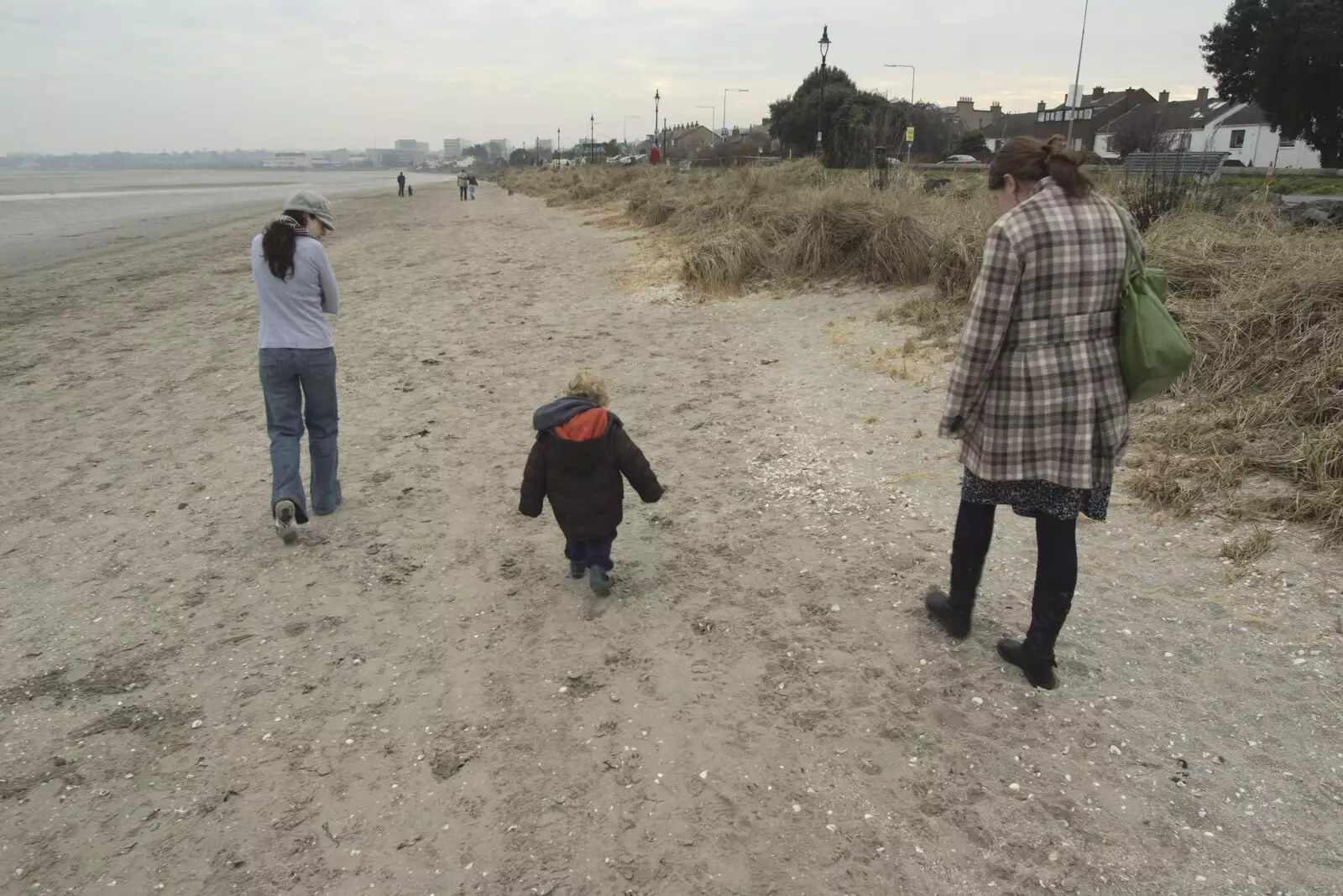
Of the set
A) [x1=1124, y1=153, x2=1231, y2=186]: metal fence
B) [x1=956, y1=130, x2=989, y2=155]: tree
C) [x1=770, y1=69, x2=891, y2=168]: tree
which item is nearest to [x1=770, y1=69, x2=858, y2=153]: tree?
[x1=770, y1=69, x2=891, y2=168]: tree

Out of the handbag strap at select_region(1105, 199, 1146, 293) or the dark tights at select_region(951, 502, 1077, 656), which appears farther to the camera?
the dark tights at select_region(951, 502, 1077, 656)

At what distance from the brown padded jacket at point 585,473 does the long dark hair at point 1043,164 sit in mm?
1786

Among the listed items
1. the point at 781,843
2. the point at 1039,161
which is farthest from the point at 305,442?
the point at 1039,161

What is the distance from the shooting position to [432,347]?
8.49 meters

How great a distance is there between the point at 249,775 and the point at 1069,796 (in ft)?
8.94

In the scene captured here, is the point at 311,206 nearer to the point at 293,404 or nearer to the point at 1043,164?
the point at 293,404

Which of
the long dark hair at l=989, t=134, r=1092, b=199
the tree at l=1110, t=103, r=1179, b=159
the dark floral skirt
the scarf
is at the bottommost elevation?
the dark floral skirt

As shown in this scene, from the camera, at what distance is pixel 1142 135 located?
1247 inches

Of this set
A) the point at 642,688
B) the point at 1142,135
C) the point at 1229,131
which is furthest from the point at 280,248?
the point at 1229,131

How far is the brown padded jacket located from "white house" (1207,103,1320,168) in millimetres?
56778

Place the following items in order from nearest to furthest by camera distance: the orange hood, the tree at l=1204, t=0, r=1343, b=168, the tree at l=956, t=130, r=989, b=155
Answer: the orange hood < the tree at l=1204, t=0, r=1343, b=168 < the tree at l=956, t=130, r=989, b=155

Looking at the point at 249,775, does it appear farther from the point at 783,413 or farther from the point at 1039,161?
the point at 783,413

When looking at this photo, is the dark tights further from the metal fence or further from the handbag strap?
the metal fence

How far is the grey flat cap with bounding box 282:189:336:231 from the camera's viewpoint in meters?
4.14
